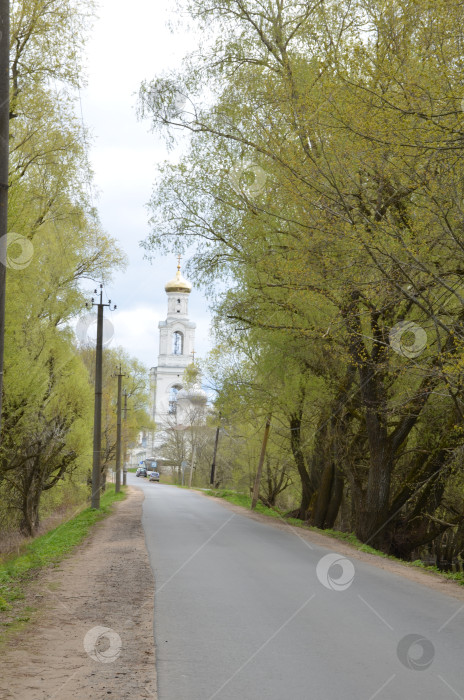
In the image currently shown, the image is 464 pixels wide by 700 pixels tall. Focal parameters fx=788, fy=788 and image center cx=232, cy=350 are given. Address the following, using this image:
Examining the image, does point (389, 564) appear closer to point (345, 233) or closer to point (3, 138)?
point (345, 233)

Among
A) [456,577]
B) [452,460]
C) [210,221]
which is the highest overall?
[210,221]

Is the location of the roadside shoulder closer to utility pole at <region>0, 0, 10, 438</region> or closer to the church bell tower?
utility pole at <region>0, 0, 10, 438</region>

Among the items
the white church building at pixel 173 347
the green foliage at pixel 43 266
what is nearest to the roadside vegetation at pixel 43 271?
the green foliage at pixel 43 266

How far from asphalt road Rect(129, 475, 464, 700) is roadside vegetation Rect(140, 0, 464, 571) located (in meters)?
3.51

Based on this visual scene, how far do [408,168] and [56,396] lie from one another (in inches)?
750

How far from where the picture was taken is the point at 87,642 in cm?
757

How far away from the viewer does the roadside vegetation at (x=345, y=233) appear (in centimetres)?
1206

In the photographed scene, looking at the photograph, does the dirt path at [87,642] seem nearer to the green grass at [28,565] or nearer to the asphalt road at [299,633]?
the asphalt road at [299,633]

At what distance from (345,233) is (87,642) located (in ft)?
26.2

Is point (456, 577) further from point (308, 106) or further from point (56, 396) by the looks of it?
point (56, 396)

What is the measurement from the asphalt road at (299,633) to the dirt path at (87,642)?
232 mm

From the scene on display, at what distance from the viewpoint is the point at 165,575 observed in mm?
12461

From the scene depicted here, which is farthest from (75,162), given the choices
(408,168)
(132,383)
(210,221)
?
(132,383)

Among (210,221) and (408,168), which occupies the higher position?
(210,221)
